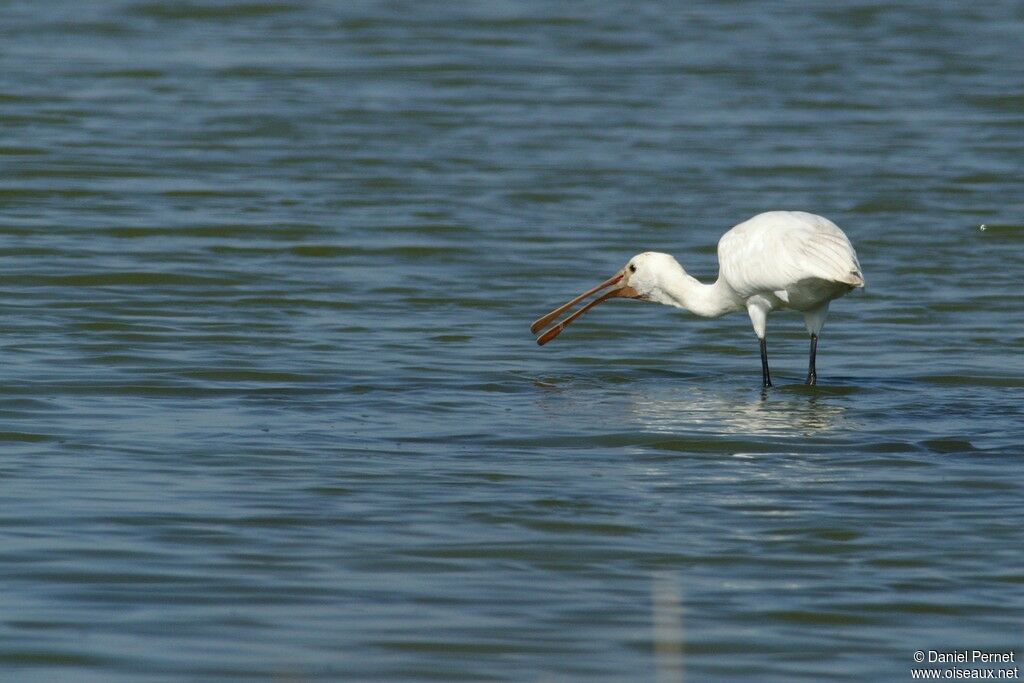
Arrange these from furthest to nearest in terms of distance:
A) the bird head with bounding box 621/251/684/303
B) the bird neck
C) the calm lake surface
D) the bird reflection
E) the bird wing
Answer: the bird head with bounding box 621/251/684/303 → the bird neck → the bird wing → the bird reflection → the calm lake surface

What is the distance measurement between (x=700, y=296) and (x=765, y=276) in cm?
89

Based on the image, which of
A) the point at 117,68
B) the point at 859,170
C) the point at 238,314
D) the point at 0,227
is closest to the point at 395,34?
the point at 117,68

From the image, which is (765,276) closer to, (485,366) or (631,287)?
(631,287)

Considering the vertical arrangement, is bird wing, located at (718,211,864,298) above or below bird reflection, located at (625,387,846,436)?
above

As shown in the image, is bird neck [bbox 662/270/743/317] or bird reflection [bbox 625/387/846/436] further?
bird neck [bbox 662/270/743/317]

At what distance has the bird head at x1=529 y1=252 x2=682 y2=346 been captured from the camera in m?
12.2

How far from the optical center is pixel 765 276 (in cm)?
1117

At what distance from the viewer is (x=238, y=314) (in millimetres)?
12891

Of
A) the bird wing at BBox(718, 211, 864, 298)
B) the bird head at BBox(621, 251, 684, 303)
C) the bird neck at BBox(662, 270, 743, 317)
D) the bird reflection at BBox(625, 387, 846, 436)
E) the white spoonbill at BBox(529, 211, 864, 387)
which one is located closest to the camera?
the bird reflection at BBox(625, 387, 846, 436)

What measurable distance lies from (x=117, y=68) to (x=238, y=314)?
1112 centimetres

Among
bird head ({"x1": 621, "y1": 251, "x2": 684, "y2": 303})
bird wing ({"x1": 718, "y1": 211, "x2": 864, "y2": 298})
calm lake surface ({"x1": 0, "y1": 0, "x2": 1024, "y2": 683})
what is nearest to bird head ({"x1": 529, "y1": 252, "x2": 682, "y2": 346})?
bird head ({"x1": 621, "y1": 251, "x2": 684, "y2": 303})

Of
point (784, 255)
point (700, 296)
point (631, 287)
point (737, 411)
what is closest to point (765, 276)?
point (784, 255)

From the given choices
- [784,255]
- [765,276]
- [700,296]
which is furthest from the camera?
[700,296]

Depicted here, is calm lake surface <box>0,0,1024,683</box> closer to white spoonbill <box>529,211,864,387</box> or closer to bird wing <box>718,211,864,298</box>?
white spoonbill <box>529,211,864,387</box>
